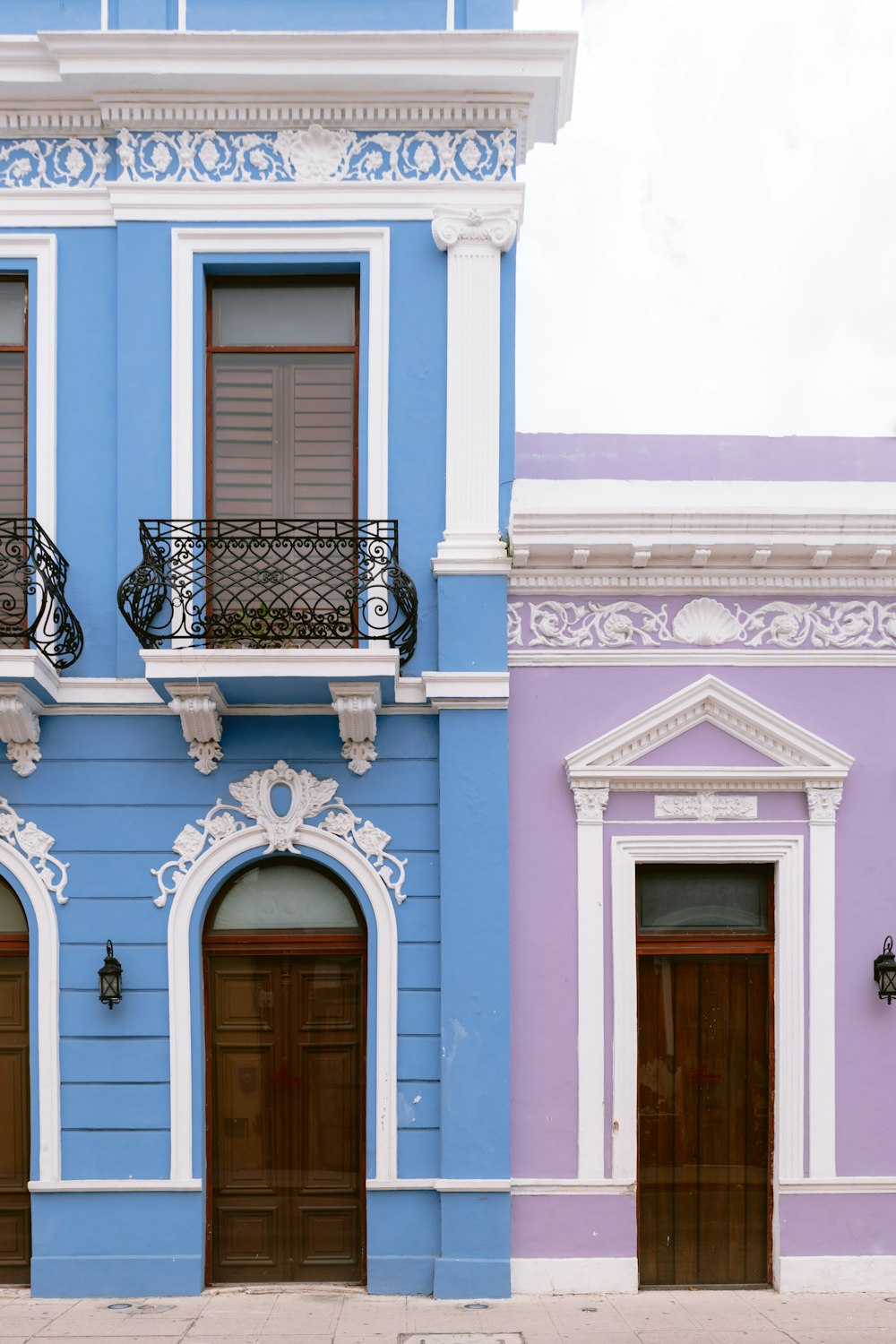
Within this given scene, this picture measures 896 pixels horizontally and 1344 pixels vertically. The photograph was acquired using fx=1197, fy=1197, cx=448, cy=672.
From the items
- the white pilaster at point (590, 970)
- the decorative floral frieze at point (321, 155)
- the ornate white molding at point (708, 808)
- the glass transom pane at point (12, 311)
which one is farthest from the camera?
the glass transom pane at point (12, 311)

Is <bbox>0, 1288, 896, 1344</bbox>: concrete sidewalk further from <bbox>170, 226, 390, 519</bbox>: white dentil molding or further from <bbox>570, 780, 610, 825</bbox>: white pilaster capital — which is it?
<bbox>170, 226, 390, 519</bbox>: white dentil molding

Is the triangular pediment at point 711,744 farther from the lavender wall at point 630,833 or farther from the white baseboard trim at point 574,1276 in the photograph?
the white baseboard trim at point 574,1276

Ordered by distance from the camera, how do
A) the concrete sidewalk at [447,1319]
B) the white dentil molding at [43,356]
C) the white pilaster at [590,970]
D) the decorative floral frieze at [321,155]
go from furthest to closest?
the decorative floral frieze at [321,155] < the white dentil molding at [43,356] < the white pilaster at [590,970] < the concrete sidewalk at [447,1319]

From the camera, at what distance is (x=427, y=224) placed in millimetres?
8062

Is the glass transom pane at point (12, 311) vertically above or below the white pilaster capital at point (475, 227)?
below

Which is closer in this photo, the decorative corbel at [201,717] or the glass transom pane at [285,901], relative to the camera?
the decorative corbel at [201,717]

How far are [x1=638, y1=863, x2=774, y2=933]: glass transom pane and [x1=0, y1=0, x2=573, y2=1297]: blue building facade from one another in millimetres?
1053

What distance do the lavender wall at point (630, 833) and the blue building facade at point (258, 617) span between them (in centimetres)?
23

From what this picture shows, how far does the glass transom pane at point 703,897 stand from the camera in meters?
7.91

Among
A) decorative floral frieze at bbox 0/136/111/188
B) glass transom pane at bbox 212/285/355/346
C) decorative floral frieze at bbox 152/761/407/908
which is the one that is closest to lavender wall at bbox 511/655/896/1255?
decorative floral frieze at bbox 152/761/407/908

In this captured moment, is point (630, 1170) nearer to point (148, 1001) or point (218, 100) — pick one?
point (148, 1001)

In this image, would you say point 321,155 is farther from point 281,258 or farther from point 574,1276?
point 574,1276

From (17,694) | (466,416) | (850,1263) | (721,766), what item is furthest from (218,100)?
(850,1263)

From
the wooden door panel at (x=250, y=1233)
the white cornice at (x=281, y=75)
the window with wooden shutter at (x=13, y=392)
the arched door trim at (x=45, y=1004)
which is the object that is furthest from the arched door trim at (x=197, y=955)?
the white cornice at (x=281, y=75)
